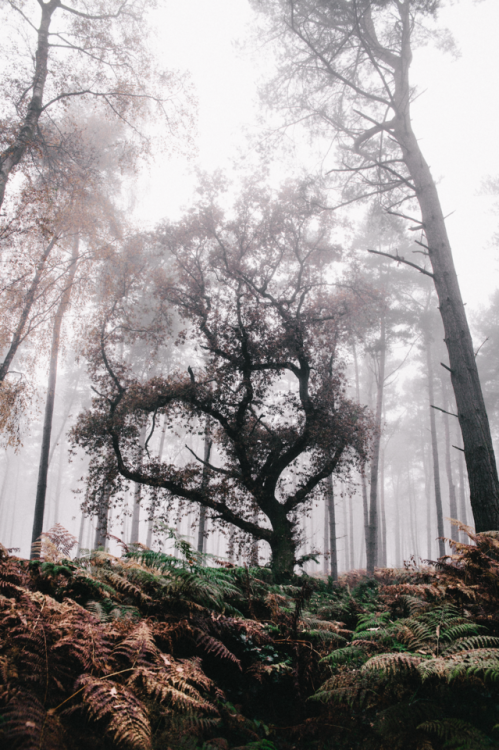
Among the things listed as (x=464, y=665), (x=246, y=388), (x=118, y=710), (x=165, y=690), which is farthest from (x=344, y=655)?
(x=246, y=388)

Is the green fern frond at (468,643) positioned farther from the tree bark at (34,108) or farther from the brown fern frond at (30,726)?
the tree bark at (34,108)

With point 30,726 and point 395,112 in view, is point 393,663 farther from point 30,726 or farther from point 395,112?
point 395,112

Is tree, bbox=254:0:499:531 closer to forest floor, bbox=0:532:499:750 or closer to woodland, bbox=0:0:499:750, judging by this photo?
woodland, bbox=0:0:499:750

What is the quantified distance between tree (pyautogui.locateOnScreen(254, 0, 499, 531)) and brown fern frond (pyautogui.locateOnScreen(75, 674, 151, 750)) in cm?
523

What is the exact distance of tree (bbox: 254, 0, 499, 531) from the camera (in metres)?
5.53

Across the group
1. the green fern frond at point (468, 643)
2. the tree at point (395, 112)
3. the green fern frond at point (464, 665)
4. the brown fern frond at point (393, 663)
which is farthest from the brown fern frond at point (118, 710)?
the tree at point (395, 112)

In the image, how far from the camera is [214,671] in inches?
89.8

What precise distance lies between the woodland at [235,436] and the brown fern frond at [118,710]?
0.01 m

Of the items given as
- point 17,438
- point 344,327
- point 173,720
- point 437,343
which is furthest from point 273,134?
point 437,343

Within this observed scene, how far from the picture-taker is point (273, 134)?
975 cm

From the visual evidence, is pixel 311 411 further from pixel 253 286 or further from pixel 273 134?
pixel 273 134

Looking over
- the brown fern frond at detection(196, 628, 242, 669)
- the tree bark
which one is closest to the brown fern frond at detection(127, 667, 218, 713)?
the brown fern frond at detection(196, 628, 242, 669)

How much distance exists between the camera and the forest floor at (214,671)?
142 cm

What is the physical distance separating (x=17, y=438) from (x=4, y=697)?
23.0ft
